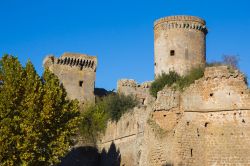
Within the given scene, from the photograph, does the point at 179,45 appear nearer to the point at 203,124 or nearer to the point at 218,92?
the point at 218,92

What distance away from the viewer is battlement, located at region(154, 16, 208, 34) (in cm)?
3139

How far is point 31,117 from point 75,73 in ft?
50.7

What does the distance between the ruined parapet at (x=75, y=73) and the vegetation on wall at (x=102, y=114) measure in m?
3.16

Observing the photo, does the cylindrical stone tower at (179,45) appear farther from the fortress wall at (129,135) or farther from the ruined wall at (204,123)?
the ruined wall at (204,123)

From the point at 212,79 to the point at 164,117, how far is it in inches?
111

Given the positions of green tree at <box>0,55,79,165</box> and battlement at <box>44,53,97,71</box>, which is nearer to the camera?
green tree at <box>0,55,79,165</box>

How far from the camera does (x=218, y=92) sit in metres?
23.9

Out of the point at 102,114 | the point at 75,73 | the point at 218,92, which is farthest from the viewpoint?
the point at 75,73

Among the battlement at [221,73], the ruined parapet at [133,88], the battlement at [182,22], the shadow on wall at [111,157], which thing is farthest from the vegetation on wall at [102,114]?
the battlement at [221,73]

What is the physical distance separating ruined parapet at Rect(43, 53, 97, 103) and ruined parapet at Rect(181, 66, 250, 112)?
15.1 meters

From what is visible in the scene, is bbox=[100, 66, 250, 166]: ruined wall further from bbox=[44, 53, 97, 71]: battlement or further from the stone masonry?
bbox=[44, 53, 97, 71]: battlement

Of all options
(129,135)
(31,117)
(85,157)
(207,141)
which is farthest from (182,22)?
(31,117)

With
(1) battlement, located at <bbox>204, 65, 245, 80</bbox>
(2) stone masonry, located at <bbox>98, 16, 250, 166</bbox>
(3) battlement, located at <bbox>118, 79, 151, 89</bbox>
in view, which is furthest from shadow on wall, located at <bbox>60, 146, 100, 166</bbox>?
(1) battlement, located at <bbox>204, 65, 245, 80</bbox>

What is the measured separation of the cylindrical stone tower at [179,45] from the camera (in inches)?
1227
